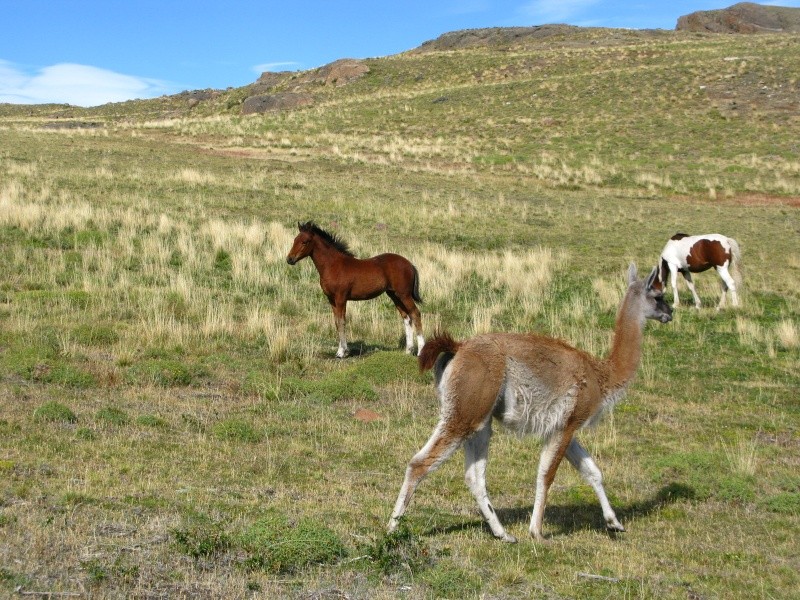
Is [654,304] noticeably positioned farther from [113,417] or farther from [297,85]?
[297,85]

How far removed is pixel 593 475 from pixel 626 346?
115cm

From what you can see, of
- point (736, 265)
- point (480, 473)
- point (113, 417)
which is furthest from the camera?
point (736, 265)

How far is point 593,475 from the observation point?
273 inches

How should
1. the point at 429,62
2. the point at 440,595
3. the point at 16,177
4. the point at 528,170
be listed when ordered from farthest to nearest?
the point at 429,62, the point at 528,170, the point at 16,177, the point at 440,595

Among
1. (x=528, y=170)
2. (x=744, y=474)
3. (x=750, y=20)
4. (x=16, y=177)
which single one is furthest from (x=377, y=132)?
(x=750, y=20)

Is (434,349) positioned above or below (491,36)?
below

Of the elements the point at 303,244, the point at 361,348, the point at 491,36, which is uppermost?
the point at 491,36

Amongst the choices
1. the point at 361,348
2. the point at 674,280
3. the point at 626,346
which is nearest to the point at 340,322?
the point at 361,348


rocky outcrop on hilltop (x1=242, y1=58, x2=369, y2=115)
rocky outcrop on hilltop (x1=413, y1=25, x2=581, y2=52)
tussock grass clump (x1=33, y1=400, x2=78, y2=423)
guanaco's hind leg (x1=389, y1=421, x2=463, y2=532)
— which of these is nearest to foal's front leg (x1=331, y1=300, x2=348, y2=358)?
tussock grass clump (x1=33, y1=400, x2=78, y2=423)

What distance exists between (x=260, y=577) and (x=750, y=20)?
382 feet

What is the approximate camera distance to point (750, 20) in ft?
350

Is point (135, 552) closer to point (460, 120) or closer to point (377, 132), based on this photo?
point (377, 132)

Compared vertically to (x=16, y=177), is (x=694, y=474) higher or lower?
lower

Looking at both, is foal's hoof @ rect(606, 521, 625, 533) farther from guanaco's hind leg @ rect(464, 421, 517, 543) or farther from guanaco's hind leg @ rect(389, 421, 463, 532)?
guanaco's hind leg @ rect(389, 421, 463, 532)
